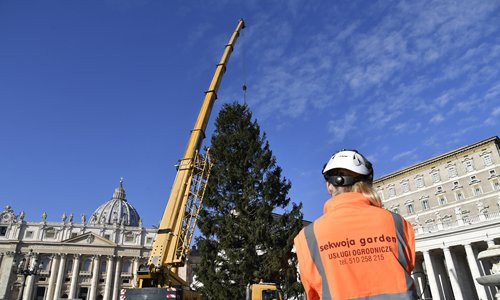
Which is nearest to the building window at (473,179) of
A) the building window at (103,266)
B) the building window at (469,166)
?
the building window at (469,166)

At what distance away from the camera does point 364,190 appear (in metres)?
2.41

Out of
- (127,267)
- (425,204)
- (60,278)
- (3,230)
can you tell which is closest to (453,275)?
(425,204)

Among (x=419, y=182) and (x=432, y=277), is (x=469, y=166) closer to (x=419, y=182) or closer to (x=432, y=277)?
(x=419, y=182)

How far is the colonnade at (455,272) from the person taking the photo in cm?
2947

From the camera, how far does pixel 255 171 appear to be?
26.8 meters

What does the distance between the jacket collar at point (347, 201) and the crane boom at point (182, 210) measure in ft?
41.9

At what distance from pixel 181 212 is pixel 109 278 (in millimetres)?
Result: 78818

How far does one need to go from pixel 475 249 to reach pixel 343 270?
38.5 meters

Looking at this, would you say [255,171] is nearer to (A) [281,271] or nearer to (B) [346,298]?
(A) [281,271]

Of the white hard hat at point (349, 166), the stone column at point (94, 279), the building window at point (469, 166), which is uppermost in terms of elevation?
the building window at point (469, 166)

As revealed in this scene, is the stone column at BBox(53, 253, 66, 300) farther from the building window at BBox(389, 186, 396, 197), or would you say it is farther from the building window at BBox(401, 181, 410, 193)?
the building window at BBox(401, 181, 410, 193)

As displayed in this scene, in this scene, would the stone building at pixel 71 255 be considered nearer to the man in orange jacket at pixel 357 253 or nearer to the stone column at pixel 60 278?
the stone column at pixel 60 278

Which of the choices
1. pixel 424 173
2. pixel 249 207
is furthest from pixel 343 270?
pixel 424 173

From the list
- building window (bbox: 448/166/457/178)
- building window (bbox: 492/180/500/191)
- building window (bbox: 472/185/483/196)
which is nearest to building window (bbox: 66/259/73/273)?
building window (bbox: 448/166/457/178)
